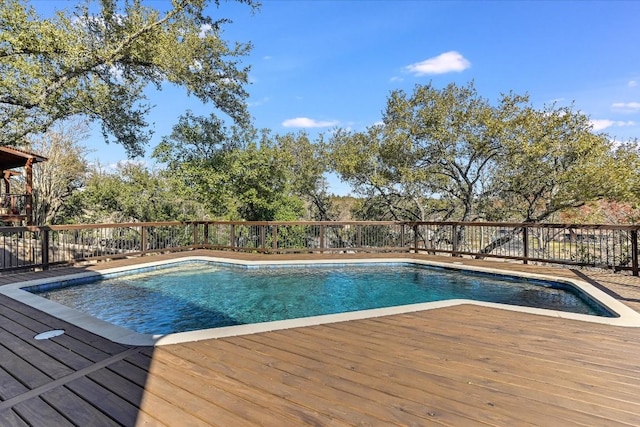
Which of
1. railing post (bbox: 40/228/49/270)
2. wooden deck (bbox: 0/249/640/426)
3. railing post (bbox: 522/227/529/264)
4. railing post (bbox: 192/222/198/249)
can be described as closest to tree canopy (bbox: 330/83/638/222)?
railing post (bbox: 522/227/529/264)

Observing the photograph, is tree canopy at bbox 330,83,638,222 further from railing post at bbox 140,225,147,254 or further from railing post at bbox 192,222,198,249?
railing post at bbox 140,225,147,254

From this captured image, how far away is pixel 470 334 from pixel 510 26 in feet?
31.7

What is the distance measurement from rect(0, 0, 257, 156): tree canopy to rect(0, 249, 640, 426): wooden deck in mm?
7502

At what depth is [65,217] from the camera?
16.4 meters

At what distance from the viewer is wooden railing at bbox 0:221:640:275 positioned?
659cm

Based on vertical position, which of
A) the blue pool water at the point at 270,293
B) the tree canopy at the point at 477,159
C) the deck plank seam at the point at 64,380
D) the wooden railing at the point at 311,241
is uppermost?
the tree canopy at the point at 477,159

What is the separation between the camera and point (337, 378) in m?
2.09

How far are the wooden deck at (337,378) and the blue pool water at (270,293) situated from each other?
1365mm

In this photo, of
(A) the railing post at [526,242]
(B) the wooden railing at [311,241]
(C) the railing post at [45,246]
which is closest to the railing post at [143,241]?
(B) the wooden railing at [311,241]

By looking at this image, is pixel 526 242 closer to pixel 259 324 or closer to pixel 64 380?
pixel 259 324

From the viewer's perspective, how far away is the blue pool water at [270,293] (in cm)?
434

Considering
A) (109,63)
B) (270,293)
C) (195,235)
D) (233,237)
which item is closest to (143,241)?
(195,235)

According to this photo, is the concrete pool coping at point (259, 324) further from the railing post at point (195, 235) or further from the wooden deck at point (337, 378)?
the railing post at point (195, 235)

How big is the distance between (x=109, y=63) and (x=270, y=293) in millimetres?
7376
